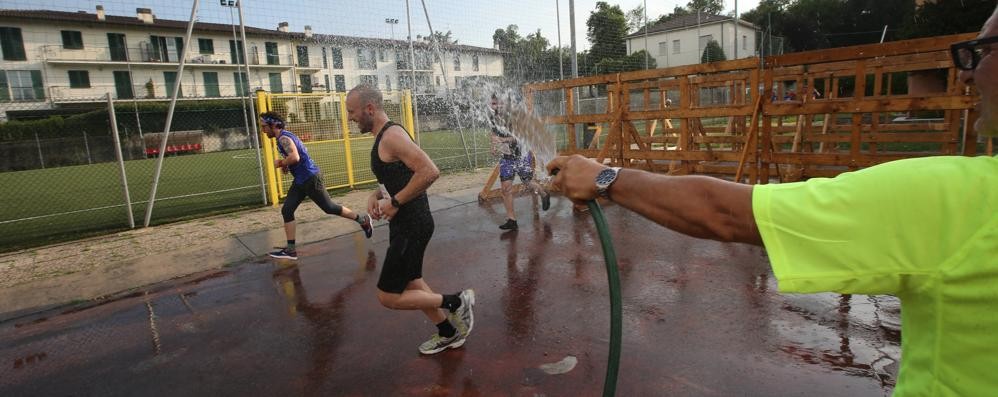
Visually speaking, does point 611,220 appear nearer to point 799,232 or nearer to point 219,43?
point 799,232

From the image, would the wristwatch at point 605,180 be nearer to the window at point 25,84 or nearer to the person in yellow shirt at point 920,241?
the person in yellow shirt at point 920,241

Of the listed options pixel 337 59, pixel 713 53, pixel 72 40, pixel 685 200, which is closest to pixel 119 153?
pixel 685 200

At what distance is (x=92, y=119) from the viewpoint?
27.8m

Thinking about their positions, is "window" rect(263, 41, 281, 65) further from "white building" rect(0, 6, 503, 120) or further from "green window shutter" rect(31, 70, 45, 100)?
"green window shutter" rect(31, 70, 45, 100)

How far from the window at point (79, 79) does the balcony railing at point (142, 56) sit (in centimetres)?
165

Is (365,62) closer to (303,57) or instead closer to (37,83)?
(303,57)

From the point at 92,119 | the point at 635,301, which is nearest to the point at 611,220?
the point at 635,301

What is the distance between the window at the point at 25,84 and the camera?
2907 centimetres

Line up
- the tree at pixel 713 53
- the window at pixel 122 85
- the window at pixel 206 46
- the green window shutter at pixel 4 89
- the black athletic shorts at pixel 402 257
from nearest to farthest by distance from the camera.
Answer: the black athletic shorts at pixel 402 257
the green window shutter at pixel 4 89
the tree at pixel 713 53
the window at pixel 122 85
the window at pixel 206 46

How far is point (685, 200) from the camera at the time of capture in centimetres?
137

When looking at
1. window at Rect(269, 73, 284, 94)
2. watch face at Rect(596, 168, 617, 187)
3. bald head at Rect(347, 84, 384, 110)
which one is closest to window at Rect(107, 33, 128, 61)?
window at Rect(269, 73, 284, 94)

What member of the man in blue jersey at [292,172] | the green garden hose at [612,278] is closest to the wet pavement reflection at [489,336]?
the man in blue jersey at [292,172]

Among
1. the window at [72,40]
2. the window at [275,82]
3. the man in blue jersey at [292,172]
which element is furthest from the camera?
the window at [275,82]

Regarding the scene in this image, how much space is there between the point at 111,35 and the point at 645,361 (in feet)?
141
